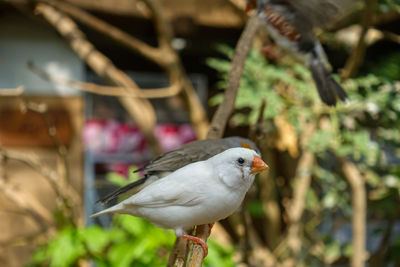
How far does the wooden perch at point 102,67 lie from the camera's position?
2.16m

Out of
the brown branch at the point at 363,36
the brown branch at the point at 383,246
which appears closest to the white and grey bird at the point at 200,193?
the brown branch at the point at 363,36

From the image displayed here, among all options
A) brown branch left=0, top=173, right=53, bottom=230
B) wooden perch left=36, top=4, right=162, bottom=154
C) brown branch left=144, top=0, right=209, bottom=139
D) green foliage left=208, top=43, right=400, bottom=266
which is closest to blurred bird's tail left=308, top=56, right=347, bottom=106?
green foliage left=208, top=43, right=400, bottom=266

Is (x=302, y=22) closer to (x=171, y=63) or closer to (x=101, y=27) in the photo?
(x=171, y=63)

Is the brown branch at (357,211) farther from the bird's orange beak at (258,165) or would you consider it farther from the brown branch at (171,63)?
the bird's orange beak at (258,165)

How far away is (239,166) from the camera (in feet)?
2.56

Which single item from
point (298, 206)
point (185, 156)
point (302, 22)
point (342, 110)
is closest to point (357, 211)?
point (298, 206)

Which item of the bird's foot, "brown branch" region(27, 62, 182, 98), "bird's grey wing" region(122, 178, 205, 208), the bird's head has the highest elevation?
the bird's head

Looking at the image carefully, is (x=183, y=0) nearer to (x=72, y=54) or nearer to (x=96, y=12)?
(x=96, y=12)

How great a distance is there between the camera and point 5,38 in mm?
2439

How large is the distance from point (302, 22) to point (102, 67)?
99cm

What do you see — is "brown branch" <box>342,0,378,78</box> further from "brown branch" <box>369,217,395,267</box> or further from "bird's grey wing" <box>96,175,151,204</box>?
"bird's grey wing" <box>96,175,151,204</box>

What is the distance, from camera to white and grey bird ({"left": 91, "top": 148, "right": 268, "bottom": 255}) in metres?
0.78

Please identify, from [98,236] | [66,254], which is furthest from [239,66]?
[66,254]

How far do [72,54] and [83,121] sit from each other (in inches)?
14.8
